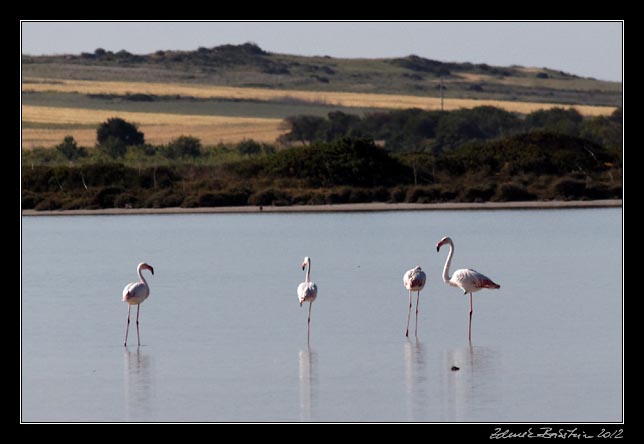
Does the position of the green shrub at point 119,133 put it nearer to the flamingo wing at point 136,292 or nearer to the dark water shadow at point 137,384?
the flamingo wing at point 136,292

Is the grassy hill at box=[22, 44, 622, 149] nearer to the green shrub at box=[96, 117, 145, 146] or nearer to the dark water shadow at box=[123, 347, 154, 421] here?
the green shrub at box=[96, 117, 145, 146]

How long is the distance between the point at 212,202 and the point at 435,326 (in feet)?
94.4

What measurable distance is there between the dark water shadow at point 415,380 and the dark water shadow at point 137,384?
1.96m

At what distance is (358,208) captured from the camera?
41.0m

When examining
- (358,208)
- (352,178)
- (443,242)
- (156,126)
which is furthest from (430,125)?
(443,242)

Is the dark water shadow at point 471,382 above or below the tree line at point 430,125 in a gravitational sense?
below

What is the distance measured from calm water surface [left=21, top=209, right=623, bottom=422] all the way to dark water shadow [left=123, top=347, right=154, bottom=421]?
0.08ft

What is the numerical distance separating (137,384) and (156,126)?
80692mm

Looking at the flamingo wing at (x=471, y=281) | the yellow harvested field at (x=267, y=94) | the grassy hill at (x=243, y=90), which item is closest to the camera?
the flamingo wing at (x=471, y=281)

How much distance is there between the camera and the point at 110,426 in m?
9.80

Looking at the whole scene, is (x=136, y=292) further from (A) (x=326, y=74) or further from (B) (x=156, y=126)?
(A) (x=326, y=74)

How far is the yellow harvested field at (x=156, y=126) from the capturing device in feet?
281

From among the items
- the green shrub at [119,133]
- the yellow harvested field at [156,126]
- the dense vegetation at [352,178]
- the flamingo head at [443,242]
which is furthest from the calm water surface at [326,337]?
the yellow harvested field at [156,126]

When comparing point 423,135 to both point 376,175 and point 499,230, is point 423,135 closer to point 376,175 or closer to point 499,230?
point 376,175
